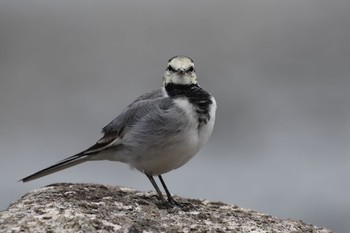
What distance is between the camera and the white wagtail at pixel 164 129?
5.53 m

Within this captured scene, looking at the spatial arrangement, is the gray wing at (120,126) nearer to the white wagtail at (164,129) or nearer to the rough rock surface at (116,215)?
the white wagtail at (164,129)

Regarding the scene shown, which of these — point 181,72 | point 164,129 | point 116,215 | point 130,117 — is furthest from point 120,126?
point 116,215

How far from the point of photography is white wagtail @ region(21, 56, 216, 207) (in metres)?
5.53

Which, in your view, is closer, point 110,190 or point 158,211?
point 158,211

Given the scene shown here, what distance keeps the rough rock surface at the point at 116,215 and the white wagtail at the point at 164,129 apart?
0.29m

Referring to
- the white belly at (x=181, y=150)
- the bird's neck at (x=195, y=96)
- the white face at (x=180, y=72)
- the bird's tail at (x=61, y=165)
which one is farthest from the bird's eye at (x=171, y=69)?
the bird's tail at (x=61, y=165)

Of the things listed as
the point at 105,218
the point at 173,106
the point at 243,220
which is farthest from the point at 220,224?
the point at 173,106

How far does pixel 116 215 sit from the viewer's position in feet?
15.6

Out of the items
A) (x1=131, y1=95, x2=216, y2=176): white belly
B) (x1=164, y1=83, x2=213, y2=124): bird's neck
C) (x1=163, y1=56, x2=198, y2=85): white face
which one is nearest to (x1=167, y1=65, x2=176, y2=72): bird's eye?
(x1=163, y1=56, x2=198, y2=85): white face

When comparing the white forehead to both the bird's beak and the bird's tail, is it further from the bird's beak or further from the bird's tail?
the bird's tail

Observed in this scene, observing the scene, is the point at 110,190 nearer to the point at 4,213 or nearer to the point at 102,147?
the point at 102,147

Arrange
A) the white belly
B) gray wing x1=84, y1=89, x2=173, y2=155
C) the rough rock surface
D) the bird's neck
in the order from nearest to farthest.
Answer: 1. the rough rock surface
2. the white belly
3. the bird's neck
4. gray wing x1=84, y1=89, x2=173, y2=155

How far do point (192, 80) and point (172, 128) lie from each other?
532mm

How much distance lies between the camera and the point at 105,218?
4.61m
